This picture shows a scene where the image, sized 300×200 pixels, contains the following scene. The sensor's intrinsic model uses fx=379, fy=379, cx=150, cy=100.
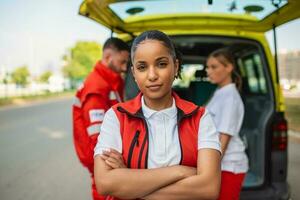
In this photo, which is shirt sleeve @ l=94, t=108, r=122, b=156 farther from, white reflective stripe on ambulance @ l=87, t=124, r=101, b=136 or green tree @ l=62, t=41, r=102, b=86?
green tree @ l=62, t=41, r=102, b=86

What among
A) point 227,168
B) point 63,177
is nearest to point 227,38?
point 227,168

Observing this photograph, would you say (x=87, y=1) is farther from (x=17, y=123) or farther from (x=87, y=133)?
(x=17, y=123)

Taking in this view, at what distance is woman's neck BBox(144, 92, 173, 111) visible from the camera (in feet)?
6.06

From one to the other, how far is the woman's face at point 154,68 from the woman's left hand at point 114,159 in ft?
1.03

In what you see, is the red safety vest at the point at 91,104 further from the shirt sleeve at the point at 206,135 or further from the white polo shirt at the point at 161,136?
the shirt sleeve at the point at 206,135

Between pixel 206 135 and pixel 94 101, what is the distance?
1284 millimetres

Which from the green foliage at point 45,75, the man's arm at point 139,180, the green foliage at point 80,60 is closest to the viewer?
the man's arm at point 139,180

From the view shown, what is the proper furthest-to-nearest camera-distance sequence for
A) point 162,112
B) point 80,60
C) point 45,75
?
point 80,60, point 45,75, point 162,112

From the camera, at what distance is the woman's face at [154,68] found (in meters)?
1.75

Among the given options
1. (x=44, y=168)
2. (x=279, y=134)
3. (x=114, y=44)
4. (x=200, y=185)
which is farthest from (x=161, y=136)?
(x=44, y=168)

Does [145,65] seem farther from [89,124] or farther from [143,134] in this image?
[89,124]

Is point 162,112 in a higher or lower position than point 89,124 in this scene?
higher

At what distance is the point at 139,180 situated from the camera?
1.72 m

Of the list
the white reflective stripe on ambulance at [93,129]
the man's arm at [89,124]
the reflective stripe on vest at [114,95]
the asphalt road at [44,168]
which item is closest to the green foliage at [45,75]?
the asphalt road at [44,168]
